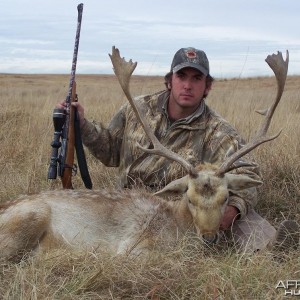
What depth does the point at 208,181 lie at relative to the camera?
4.70 meters

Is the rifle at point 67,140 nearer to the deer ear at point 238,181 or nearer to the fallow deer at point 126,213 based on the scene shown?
the fallow deer at point 126,213

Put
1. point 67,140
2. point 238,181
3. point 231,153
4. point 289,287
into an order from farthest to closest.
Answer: point 67,140
point 231,153
point 238,181
point 289,287

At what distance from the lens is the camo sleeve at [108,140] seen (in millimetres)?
6367

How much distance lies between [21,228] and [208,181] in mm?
1497

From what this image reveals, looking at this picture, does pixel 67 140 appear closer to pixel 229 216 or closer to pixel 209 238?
pixel 229 216

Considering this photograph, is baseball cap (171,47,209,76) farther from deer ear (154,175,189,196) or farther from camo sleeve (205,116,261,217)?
deer ear (154,175,189,196)

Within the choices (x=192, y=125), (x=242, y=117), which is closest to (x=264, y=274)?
(x=192, y=125)

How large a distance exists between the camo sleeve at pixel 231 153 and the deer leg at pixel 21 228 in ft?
5.34

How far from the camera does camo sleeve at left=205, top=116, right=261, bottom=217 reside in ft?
17.4

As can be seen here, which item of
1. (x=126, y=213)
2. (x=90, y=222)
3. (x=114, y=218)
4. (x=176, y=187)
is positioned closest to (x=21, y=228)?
(x=90, y=222)

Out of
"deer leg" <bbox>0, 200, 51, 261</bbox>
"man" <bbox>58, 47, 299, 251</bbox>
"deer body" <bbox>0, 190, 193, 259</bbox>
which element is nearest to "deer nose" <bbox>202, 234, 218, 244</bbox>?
"deer body" <bbox>0, 190, 193, 259</bbox>

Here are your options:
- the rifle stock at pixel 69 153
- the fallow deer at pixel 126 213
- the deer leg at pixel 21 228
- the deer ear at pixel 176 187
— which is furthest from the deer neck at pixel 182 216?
the rifle stock at pixel 69 153

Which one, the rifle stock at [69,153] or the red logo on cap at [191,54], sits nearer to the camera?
the rifle stock at [69,153]

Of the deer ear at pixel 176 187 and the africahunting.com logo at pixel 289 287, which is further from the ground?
the deer ear at pixel 176 187
